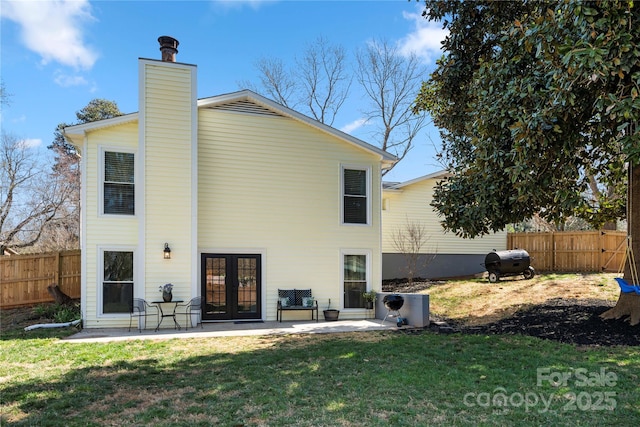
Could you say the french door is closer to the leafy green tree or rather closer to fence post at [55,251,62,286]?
the leafy green tree

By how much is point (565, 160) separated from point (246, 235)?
7.30 m

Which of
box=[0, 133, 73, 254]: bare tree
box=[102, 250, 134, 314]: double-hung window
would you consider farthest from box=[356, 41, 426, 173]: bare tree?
box=[0, 133, 73, 254]: bare tree

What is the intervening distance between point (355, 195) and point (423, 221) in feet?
22.5

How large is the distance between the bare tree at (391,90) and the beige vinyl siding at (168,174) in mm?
14559

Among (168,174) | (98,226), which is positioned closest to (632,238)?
(168,174)

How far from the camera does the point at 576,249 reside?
15805mm

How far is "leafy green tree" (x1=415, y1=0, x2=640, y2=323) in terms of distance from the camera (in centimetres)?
464

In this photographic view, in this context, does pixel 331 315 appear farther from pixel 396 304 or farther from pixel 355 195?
pixel 355 195

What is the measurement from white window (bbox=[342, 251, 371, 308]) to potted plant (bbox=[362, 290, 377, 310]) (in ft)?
0.37

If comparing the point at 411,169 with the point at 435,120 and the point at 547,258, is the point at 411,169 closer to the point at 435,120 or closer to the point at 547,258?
the point at 547,258

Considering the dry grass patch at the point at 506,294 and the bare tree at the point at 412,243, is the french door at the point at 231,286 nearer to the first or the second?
the dry grass patch at the point at 506,294

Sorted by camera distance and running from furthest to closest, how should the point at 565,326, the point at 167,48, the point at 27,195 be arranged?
the point at 27,195
the point at 167,48
the point at 565,326

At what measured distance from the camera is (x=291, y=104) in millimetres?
23281

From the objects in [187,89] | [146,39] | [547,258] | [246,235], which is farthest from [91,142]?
[547,258]
